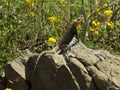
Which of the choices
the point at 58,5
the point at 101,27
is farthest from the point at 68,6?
the point at 101,27

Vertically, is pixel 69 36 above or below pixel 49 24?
above

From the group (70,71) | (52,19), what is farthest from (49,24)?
(70,71)

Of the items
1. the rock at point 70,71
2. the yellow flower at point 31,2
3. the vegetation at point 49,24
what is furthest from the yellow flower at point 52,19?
the rock at point 70,71

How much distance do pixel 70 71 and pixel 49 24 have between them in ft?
8.07

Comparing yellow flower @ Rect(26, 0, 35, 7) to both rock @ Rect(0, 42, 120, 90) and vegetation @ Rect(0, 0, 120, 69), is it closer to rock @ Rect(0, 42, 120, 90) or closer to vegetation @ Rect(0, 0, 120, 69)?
vegetation @ Rect(0, 0, 120, 69)

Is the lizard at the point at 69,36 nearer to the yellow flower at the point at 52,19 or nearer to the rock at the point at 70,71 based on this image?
the rock at the point at 70,71

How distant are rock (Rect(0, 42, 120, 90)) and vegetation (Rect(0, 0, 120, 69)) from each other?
1.09 metres

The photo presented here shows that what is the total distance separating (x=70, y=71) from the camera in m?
5.38

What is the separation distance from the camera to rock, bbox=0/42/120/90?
5398 millimetres

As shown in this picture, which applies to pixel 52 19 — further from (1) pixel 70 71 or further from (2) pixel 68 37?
(1) pixel 70 71

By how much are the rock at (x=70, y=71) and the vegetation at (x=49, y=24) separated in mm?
1087

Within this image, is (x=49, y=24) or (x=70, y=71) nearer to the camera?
(x=70, y=71)

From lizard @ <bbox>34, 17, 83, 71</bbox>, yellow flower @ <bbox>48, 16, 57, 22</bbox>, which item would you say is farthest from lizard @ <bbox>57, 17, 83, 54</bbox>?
yellow flower @ <bbox>48, 16, 57, 22</bbox>

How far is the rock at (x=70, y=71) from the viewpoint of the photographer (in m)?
5.40
